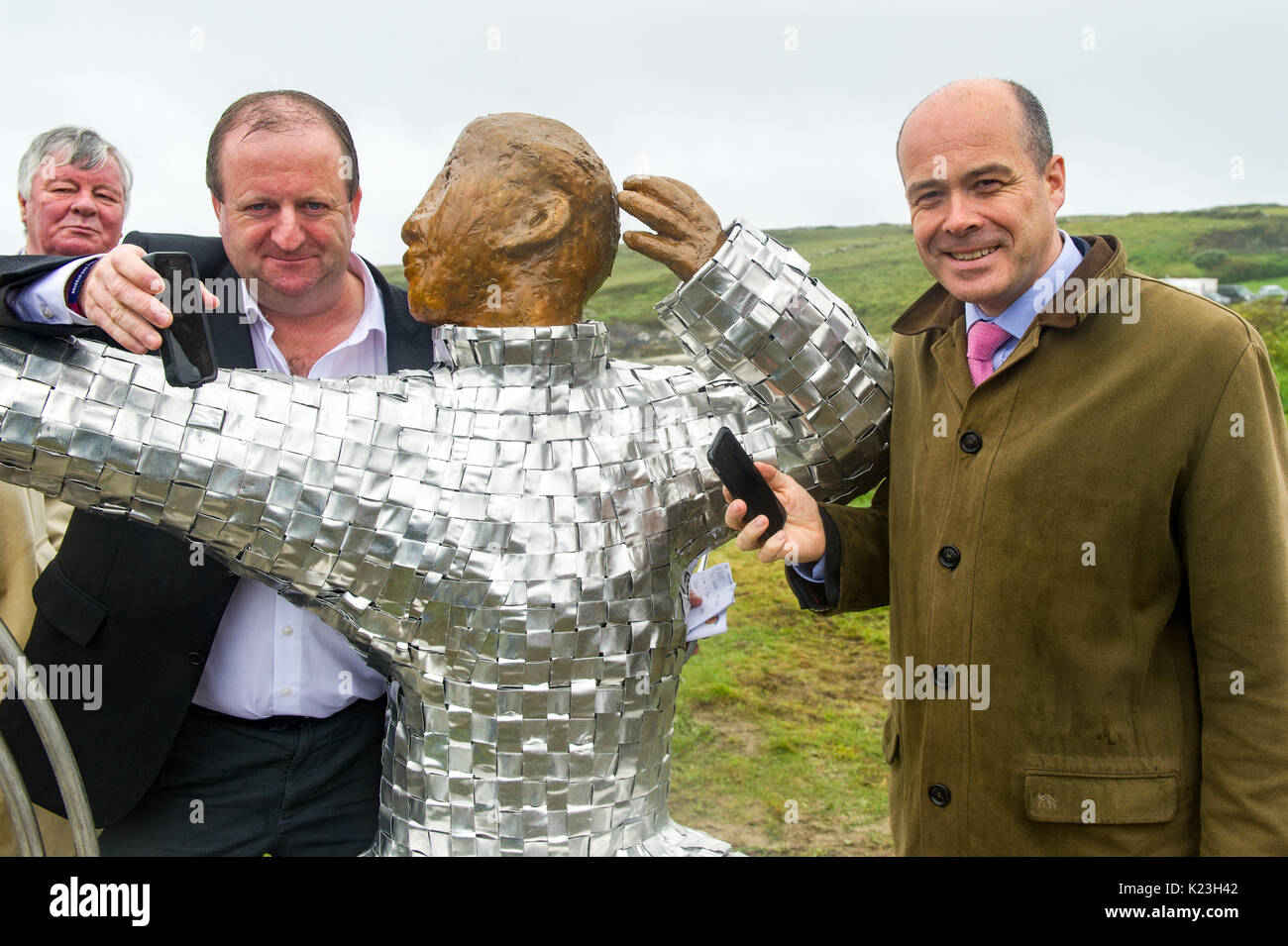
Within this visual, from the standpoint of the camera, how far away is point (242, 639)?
84.3 inches

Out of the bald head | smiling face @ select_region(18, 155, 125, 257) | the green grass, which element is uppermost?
smiling face @ select_region(18, 155, 125, 257)

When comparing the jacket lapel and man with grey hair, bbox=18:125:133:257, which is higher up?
man with grey hair, bbox=18:125:133:257

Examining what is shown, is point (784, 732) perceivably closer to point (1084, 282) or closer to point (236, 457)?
point (1084, 282)

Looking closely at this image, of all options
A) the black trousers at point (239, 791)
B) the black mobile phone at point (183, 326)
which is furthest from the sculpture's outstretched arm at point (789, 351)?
the black trousers at point (239, 791)

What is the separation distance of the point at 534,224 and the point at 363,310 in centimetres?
65

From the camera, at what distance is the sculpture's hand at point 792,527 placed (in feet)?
5.93

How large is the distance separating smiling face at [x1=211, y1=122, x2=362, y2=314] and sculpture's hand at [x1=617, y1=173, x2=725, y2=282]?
0.60 m

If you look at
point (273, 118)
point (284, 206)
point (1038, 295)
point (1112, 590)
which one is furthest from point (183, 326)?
point (1112, 590)

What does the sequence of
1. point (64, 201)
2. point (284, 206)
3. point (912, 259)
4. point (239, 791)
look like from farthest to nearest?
point (912, 259) < point (64, 201) < point (239, 791) < point (284, 206)

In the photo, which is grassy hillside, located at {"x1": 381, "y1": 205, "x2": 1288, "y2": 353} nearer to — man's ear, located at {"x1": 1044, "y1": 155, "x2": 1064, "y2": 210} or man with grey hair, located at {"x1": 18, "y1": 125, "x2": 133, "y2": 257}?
man with grey hair, located at {"x1": 18, "y1": 125, "x2": 133, "y2": 257}

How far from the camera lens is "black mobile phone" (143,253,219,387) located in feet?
5.23

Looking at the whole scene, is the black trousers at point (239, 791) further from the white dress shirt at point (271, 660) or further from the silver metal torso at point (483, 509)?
the silver metal torso at point (483, 509)

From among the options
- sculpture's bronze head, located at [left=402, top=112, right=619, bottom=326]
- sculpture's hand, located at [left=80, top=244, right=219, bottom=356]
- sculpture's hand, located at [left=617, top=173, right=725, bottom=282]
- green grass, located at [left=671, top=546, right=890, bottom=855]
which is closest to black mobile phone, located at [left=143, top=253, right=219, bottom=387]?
sculpture's hand, located at [left=80, top=244, right=219, bottom=356]
